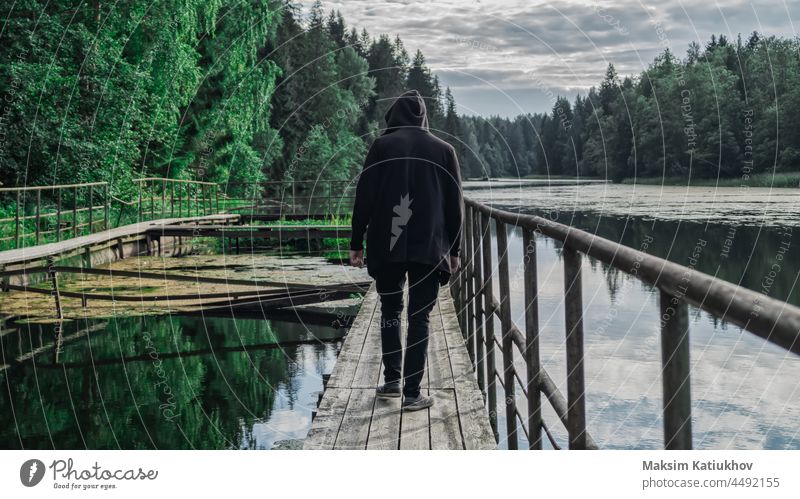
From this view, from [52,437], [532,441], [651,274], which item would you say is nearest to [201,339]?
[52,437]

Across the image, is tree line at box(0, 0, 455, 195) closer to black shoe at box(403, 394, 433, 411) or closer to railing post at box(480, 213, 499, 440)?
railing post at box(480, 213, 499, 440)

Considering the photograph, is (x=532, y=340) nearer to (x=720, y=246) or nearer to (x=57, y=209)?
(x=57, y=209)

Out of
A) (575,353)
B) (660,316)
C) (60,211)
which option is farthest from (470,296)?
(60,211)

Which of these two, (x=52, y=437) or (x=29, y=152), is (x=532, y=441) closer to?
(x=52, y=437)

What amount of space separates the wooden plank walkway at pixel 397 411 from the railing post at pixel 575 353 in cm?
54

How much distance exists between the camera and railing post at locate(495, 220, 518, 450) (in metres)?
4.77

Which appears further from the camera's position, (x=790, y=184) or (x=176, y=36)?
(x=790, y=184)

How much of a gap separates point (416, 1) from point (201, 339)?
6.08 metres

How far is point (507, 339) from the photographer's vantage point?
475 centimetres

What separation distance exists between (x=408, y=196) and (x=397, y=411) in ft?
3.13

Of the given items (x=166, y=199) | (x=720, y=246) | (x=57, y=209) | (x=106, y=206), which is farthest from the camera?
(x=166, y=199)

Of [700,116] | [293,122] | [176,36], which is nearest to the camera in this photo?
[176,36]

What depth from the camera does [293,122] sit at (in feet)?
118

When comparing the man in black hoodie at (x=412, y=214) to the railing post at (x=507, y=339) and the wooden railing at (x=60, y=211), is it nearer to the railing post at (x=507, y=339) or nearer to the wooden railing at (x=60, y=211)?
the railing post at (x=507, y=339)
